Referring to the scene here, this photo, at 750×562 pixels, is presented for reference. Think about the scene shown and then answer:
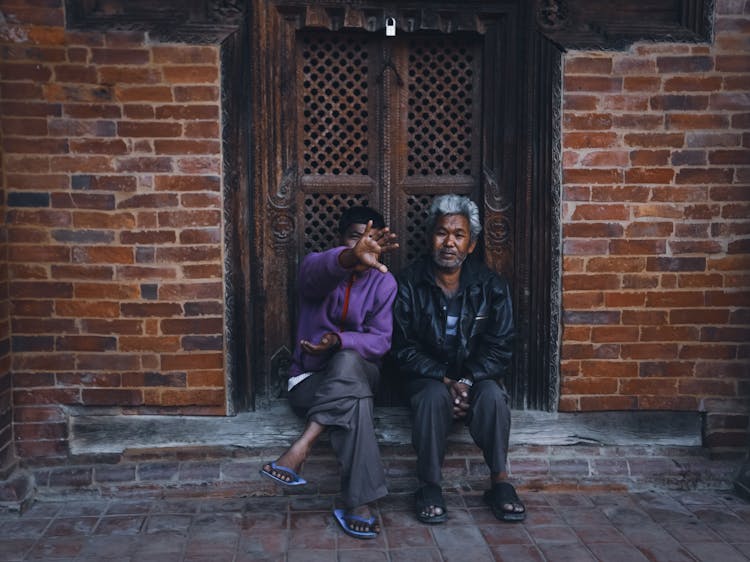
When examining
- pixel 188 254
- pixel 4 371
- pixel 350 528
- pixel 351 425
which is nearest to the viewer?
pixel 350 528

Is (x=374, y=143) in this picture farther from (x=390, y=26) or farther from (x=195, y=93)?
(x=195, y=93)

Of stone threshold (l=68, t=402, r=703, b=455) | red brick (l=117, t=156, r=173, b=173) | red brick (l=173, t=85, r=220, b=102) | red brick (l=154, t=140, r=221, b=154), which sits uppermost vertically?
red brick (l=173, t=85, r=220, b=102)

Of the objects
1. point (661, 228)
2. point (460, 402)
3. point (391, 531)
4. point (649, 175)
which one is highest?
point (649, 175)

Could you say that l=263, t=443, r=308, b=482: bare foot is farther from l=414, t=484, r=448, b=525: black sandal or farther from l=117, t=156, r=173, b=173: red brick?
l=117, t=156, r=173, b=173: red brick

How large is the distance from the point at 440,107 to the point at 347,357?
163 centimetres

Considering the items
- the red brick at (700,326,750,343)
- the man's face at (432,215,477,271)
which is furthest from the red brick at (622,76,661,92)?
the red brick at (700,326,750,343)

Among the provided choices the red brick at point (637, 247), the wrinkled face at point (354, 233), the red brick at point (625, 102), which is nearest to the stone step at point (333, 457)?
the red brick at point (637, 247)

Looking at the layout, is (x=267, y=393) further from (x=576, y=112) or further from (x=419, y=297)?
(x=576, y=112)

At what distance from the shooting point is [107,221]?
409cm

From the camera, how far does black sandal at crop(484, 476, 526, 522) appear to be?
12.6 feet

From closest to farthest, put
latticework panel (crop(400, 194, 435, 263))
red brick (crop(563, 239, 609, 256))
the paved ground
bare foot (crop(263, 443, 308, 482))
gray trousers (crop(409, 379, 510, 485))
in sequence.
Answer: the paved ground
bare foot (crop(263, 443, 308, 482))
gray trousers (crop(409, 379, 510, 485))
red brick (crop(563, 239, 609, 256))
latticework panel (crop(400, 194, 435, 263))

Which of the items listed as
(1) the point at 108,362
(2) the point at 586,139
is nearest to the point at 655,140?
(2) the point at 586,139

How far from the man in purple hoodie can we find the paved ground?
8.7 inches

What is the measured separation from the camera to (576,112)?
4.20 metres
